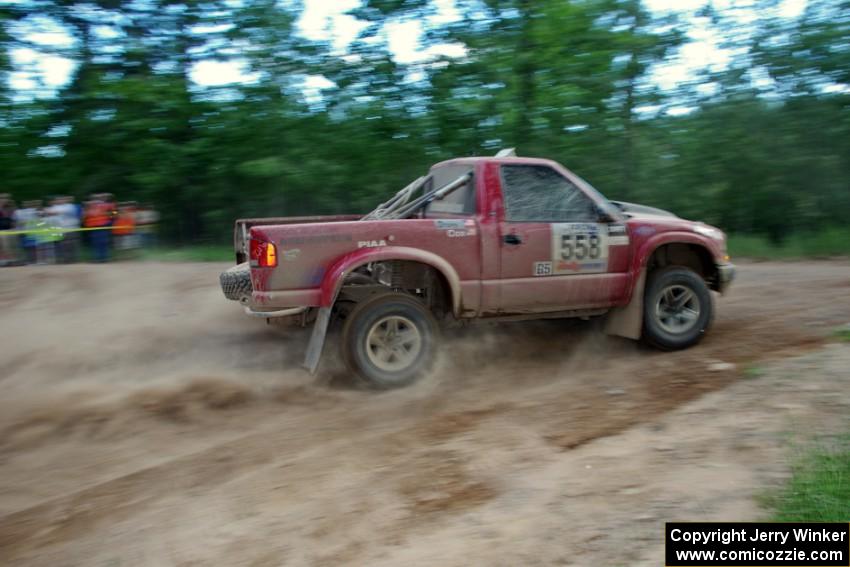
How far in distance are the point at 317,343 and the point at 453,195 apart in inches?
69.9

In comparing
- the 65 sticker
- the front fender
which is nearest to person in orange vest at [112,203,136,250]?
the front fender

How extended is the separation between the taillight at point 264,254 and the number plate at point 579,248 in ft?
7.80

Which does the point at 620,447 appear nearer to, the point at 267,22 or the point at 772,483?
the point at 772,483

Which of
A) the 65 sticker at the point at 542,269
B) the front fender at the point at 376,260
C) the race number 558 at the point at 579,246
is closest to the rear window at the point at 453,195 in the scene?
the front fender at the point at 376,260

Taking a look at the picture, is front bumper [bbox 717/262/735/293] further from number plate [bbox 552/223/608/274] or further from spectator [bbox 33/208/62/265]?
spectator [bbox 33/208/62/265]

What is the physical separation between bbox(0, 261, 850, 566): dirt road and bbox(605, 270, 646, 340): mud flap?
0.27m

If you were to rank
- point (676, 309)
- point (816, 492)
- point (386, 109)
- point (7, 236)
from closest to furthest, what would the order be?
point (816, 492), point (676, 309), point (7, 236), point (386, 109)

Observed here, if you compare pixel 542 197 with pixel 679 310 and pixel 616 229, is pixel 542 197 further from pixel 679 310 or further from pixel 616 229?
pixel 679 310

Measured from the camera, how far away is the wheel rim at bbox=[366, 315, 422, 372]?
5.88m

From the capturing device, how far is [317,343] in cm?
574

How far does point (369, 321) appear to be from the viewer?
5781 mm

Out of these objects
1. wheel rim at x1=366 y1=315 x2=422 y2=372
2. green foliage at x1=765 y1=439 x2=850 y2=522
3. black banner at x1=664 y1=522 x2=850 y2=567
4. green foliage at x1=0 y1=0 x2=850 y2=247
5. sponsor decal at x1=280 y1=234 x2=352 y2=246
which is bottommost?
black banner at x1=664 y1=522 x2=850 y2=567

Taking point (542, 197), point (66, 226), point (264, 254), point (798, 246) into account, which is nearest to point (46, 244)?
point (66, 226)

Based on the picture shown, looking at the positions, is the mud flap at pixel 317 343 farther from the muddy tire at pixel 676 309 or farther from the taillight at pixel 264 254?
the muddy tire at pixel 676 309
